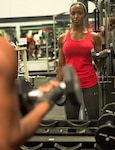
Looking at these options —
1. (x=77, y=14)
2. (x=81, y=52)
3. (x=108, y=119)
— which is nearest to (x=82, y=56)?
(x=81, y=52)

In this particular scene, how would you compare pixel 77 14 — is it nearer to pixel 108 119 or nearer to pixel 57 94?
pixel 108 119

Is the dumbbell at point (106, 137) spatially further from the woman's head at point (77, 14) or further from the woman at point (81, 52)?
the woman's head at point (77, 14)

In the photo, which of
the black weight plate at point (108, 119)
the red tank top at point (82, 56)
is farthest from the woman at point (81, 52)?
the black weight plate at point (108, 119)

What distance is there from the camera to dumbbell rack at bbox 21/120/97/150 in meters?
2.75

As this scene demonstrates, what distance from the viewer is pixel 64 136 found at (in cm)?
295

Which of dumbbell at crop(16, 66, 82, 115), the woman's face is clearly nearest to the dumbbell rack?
the woman's face

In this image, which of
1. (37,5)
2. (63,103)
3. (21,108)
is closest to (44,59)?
(37,5)

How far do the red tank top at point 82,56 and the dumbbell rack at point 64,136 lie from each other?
0.54 metres

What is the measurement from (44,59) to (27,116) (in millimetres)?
7865

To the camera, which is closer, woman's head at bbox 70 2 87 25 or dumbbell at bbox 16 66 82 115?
dumbbell at bbox 16 66 82 115

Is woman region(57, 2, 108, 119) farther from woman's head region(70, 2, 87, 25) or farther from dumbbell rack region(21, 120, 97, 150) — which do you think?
dumbbell rack region(21, 120, 97, 150)

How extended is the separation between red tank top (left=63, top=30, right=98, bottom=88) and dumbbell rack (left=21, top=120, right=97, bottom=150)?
1.76ft

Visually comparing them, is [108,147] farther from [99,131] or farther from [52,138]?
[52,138]

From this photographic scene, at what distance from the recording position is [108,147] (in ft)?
8.27
